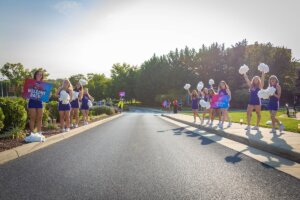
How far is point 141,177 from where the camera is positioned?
5.26 meters

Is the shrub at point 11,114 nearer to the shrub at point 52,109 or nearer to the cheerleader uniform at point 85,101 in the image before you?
the cheerleader uniform at point 85,101

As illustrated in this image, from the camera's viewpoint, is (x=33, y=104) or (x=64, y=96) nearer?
(x=33, y=104)

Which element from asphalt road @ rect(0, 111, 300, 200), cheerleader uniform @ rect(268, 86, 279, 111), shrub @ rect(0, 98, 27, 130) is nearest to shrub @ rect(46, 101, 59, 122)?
shrub @ rect(0, 98, 27, 130)

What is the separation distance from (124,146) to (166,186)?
4.52m

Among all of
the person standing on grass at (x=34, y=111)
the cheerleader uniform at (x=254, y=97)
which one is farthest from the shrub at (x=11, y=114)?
the cheerleader uniform at (x=254, y=97)

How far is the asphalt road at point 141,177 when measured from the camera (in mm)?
4301

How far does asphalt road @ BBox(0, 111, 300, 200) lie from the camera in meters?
4.30

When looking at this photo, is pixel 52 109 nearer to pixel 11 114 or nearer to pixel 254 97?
pixel 11 114

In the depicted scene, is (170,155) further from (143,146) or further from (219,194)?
(219,194)

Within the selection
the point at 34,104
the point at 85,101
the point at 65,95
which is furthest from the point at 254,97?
the point at 85,101

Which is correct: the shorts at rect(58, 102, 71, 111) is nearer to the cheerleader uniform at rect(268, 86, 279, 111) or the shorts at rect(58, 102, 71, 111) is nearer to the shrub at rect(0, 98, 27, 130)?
the shrub at rect(0, 98, 27, 130)

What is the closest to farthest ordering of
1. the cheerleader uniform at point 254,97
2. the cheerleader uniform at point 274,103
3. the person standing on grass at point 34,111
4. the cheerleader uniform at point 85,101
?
the person standing on grass at point 34,111
the cheerleader uniform at point 274,103
the cheerleader uniform at point 254,97
the cheerleader uniform at point 85,101

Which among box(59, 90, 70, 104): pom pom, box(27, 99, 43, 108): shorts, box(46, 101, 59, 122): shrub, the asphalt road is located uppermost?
box(59, 90, 70, 104): pom pom

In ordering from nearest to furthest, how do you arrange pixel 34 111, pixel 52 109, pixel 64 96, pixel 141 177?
pixel 141 177
pixel 34 111
pixel 64 96
pixel 52 109
